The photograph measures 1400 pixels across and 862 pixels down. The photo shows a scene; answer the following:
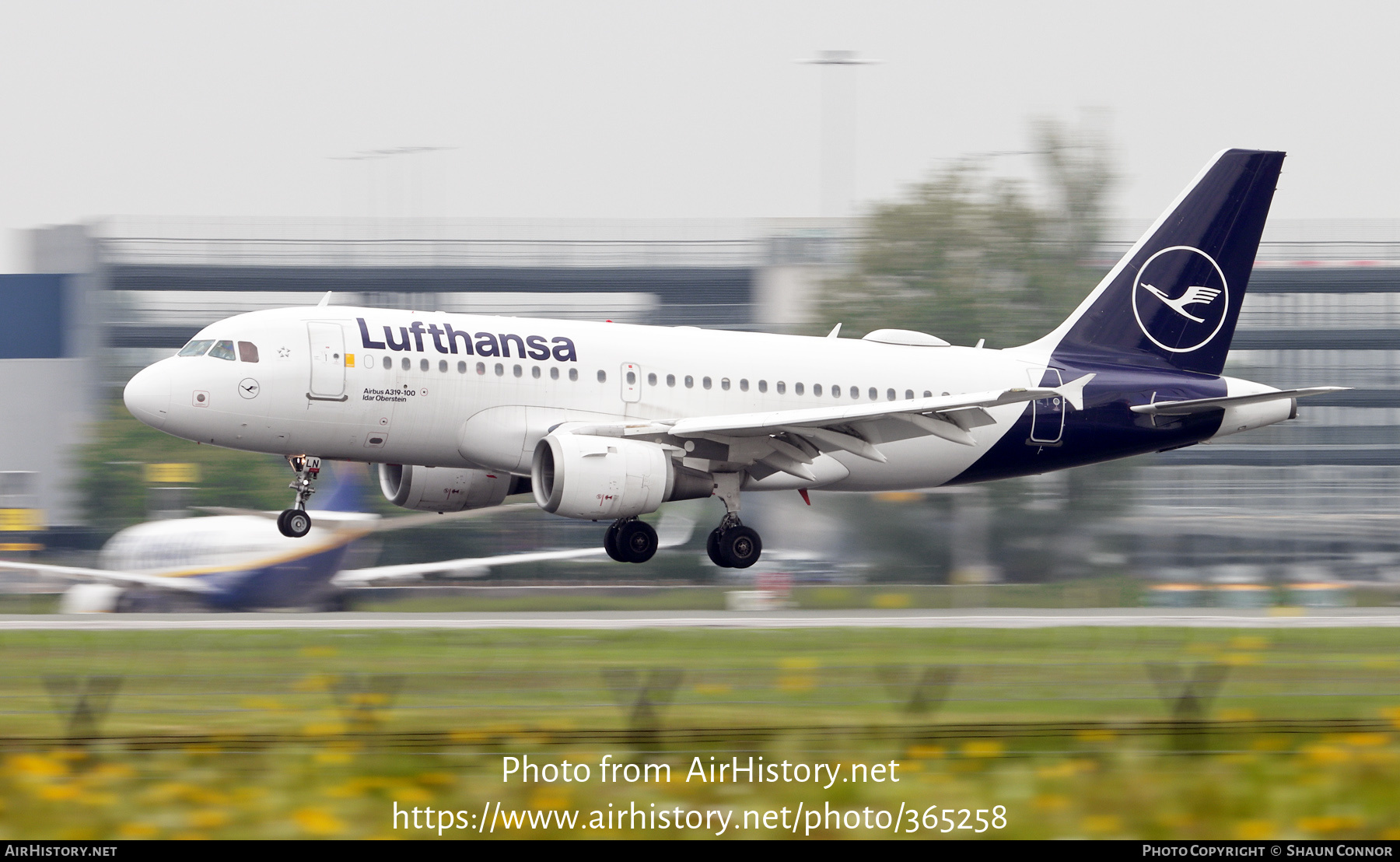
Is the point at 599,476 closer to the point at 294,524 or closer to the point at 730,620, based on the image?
the point at 730,620

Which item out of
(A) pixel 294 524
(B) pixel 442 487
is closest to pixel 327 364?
(A) pixel 294 524

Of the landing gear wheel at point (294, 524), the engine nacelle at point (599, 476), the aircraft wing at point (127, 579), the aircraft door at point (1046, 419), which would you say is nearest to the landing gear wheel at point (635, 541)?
the engine nacelle at point (599, 476)

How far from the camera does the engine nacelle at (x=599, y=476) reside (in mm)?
24609

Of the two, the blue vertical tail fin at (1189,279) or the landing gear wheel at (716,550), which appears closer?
the landing gear wheel at (716,550)

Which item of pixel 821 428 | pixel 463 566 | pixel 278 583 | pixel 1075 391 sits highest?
pixel 1075 391

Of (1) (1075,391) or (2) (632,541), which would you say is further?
(1) (1075,391)

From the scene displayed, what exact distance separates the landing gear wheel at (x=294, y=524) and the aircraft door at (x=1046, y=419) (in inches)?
536

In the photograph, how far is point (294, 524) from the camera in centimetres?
2486

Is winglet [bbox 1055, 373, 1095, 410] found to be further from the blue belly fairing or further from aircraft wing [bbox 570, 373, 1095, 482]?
the blue belly fairing

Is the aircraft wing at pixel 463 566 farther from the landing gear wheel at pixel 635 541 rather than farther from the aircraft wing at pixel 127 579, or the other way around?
the landing gear wheel at pixel 635 541

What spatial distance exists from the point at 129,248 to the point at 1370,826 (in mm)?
67973

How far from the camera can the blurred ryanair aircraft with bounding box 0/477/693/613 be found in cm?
3319

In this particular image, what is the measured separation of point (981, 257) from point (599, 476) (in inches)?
1286

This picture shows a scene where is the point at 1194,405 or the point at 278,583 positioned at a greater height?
the point at 1194,405
